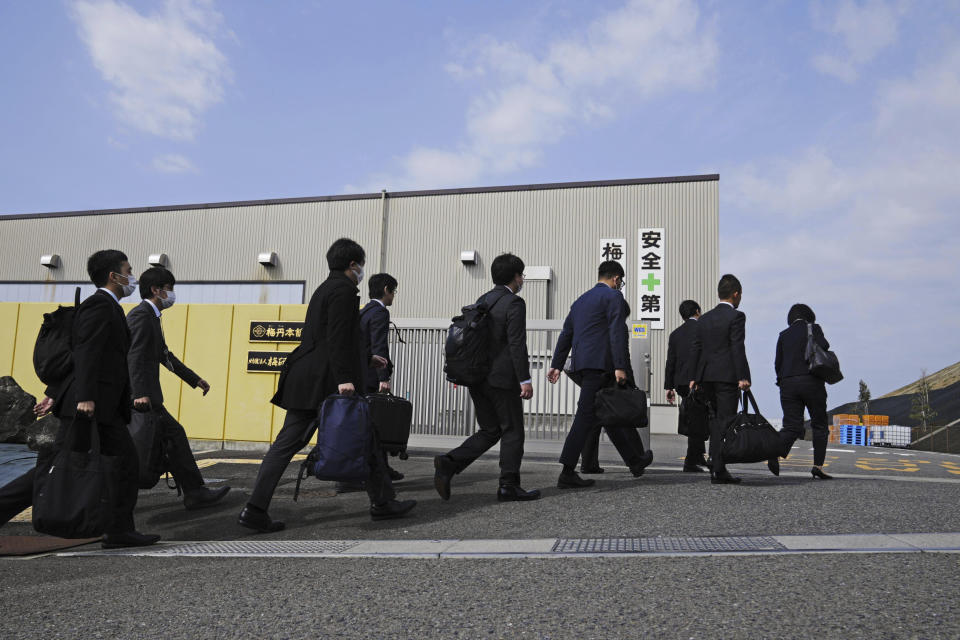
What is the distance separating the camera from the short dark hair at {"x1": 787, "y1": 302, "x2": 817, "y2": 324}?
23.2 feet

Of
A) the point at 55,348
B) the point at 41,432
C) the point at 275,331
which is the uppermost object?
the point at 275,331

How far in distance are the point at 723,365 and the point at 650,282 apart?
1621 centimetres

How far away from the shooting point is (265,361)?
11422mm

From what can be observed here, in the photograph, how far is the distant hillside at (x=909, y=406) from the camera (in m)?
27.5

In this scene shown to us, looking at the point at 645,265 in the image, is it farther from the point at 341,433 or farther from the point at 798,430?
the point at 341,433

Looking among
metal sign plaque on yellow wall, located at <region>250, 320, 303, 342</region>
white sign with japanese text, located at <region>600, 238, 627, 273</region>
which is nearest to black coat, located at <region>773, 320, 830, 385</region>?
metal sign plaque on yellow wall, located at <region>250, 320, 303, 342</region>

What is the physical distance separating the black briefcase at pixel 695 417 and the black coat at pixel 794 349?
2.71 ft

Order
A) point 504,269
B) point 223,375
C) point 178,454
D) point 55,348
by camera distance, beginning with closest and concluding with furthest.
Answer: point 55,348 → point 504,269 → point 178,454 → point 223,375

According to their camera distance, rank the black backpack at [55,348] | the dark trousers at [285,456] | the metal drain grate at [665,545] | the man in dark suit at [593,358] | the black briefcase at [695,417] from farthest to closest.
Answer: the black briefcase at [695,417] < the man in dark suit at [593,358] < the dark trousers at [285,456] < the black backpack at [55,348] < the metal drain grate at [665,545]

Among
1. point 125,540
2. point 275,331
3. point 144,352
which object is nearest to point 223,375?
point 275,331

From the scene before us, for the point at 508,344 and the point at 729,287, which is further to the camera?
the point at 729,287

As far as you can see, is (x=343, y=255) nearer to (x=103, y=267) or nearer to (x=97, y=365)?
(x=103, y=267)

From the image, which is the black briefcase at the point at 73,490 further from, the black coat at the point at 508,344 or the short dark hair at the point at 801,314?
the short dark hair at the point at 801,314

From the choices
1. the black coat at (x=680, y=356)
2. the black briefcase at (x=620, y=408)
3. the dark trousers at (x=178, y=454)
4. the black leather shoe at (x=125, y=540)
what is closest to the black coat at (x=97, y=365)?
the black leather shoe at (x=125, y=540)
